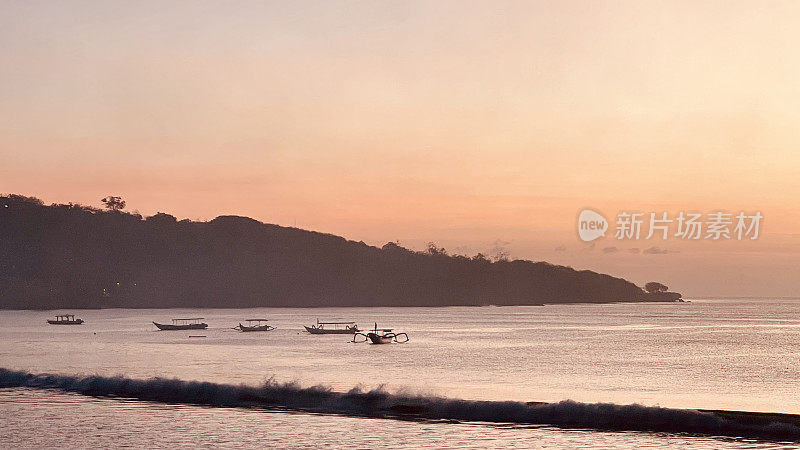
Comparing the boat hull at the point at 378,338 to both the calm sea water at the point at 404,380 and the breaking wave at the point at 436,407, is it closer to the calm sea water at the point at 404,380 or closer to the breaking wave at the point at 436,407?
the calm sea water at the point at 404,380

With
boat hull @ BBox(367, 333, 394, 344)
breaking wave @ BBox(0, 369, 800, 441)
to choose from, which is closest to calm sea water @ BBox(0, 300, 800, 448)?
breaking wave @ BBox(0, 369, 800, 441)

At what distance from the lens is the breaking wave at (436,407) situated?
31641mm

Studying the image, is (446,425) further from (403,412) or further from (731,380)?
(731,380)

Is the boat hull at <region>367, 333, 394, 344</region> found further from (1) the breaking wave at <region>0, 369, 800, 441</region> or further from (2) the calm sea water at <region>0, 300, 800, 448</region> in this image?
(1) the breaking wave at <region>0, 369, 800, 441</region>

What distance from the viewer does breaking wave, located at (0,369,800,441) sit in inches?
1246

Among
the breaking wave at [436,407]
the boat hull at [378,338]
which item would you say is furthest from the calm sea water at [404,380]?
the boat hull at [378,338]

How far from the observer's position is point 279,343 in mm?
131625

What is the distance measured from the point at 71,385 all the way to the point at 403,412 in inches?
801

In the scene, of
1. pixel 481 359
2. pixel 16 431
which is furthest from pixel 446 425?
pixel 481 359

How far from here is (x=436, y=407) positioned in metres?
37.2

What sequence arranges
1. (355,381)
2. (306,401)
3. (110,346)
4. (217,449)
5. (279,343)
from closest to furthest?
(217,449)
(306,401)
(355,381)
(110,346)
(279,343)

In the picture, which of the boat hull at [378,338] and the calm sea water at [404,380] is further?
the boat hull at [378,338]

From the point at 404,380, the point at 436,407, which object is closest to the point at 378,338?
the point at 404,380

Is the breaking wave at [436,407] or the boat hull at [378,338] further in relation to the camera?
the boat hull at [378,338]
